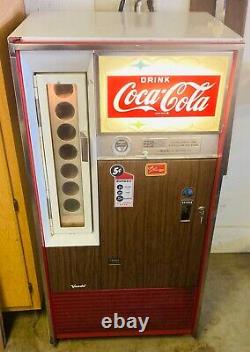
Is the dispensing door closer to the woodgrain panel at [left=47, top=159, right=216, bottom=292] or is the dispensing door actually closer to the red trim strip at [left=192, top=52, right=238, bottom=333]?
the woodgrain panel at [left=47, top=159, right=216, bottom=292]

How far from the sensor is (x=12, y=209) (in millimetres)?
1601

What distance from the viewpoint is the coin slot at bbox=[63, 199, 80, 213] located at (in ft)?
5.02

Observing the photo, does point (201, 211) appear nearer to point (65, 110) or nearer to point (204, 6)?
point (65, 110)

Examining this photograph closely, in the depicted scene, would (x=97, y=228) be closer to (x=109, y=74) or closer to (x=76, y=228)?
(x=76, y=228)

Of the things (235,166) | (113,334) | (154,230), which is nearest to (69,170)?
(154,230)

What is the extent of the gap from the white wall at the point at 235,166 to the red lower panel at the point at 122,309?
723 mm

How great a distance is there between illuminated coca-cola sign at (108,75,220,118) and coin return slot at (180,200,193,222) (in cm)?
36

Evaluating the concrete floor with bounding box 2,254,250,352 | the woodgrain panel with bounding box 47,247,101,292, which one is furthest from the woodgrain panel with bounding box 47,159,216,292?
the concrete floor with bounding box 2,254,250,352

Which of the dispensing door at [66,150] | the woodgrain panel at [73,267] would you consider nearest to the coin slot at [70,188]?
the dispensing door at [66,150]

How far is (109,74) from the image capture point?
1.21 meters

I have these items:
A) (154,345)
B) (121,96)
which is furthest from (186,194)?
(154,345)

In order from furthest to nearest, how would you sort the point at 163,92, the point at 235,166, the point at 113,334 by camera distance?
the point at 235,166, the point at 113,334, the point at 163,92

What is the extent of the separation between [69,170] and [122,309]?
752mm

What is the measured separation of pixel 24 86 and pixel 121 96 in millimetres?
323
